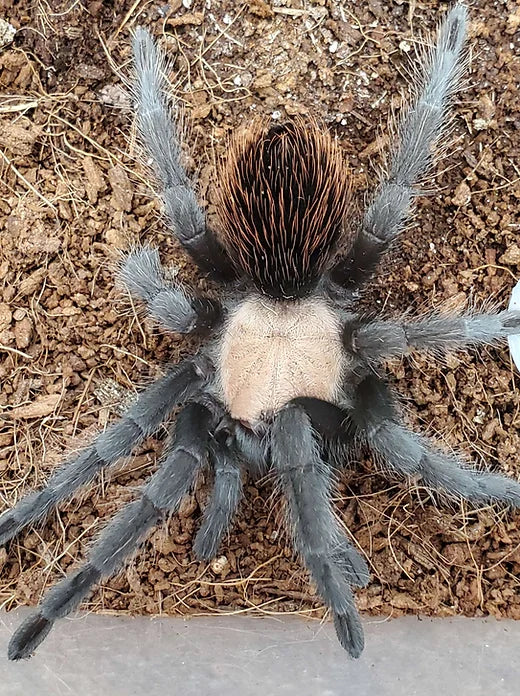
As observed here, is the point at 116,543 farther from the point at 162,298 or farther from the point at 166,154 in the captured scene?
the point at 166,154

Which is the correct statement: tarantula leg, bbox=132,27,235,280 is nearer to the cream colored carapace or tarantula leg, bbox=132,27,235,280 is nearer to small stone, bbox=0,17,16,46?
the cream colored carapace

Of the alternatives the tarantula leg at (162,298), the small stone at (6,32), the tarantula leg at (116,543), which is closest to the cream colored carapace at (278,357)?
the tarantula leg at (162,298)

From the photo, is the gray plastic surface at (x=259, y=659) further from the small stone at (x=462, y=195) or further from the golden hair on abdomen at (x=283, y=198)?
the small stone at (x=462, y=195)

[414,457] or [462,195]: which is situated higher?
[462,195]

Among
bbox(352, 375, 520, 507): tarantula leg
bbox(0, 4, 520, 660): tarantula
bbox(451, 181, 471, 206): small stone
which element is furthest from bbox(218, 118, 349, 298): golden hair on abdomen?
bbox(451, 181, 471, 206): small stone

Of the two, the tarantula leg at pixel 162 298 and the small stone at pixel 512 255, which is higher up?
the tarantula leg at pixel 162 298

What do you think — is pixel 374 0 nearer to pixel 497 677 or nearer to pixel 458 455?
pixel 458 455

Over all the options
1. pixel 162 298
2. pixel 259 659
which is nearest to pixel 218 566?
pixel 259 659
